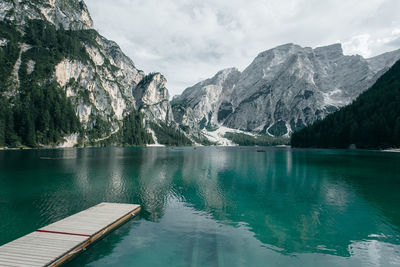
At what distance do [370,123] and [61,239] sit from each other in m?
184

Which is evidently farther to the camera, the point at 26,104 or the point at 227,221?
the point at 26,104

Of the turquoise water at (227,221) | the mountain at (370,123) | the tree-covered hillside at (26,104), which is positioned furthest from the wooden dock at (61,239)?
the mountain at (370,123)

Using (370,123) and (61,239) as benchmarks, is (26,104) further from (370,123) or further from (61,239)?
(370,123)

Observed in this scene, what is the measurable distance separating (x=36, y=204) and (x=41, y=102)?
19225 centimetres

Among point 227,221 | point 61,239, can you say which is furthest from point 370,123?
point 61,239

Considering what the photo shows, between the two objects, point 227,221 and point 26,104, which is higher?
point 26,104

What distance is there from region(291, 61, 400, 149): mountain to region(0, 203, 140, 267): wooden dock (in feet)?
546

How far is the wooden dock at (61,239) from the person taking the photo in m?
13.0

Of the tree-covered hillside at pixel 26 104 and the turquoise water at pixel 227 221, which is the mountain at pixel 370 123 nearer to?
the turquoise water at pixel 227 221

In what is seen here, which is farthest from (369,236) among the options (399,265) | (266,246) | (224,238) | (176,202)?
(176,202)

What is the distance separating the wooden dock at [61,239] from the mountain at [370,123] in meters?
166

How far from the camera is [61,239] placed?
629 inches

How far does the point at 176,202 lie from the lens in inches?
1137

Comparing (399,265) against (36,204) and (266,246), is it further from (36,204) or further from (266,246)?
(36,204)
